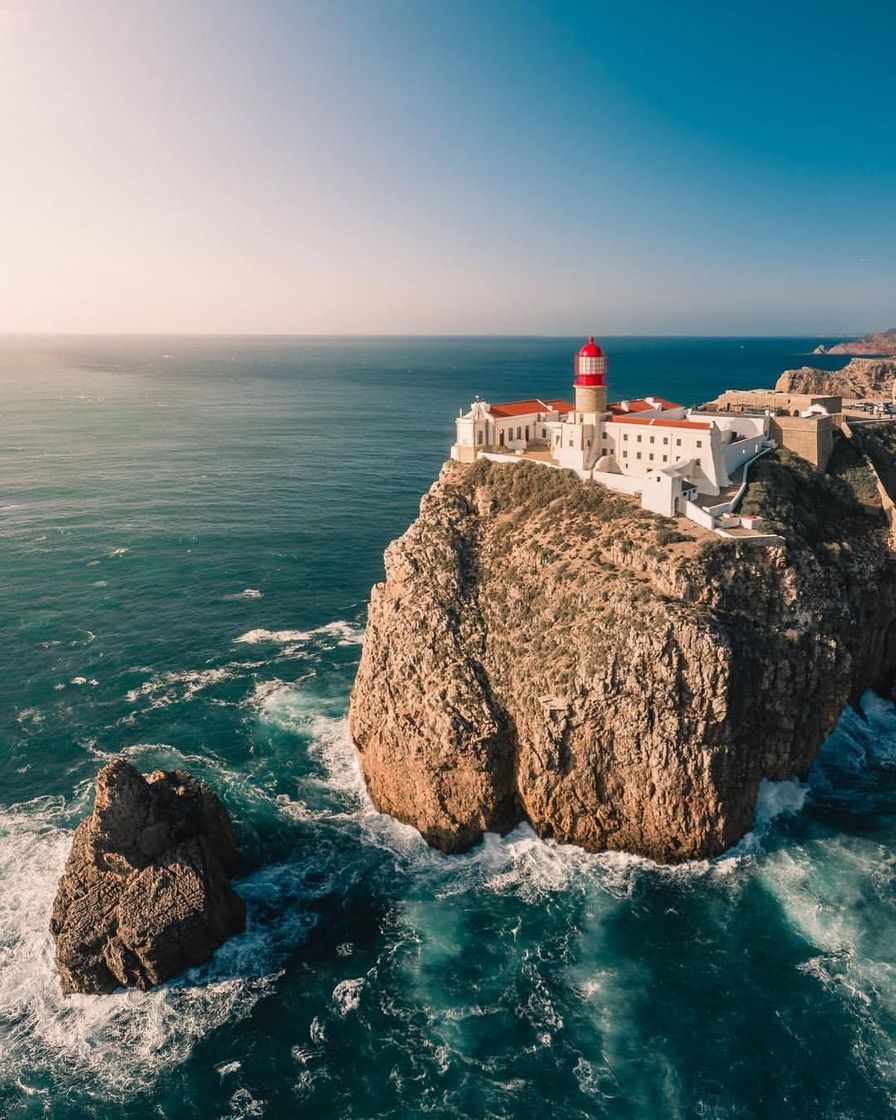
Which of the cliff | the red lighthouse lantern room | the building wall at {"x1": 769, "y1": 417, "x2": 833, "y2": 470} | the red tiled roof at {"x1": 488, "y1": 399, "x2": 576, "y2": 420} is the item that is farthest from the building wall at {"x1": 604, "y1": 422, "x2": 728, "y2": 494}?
the cliff

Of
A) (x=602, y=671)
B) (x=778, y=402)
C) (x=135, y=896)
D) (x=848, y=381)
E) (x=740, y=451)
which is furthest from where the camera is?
(x=848, y=381)

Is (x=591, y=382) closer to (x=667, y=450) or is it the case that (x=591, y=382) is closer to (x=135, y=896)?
(x=667, y=450)

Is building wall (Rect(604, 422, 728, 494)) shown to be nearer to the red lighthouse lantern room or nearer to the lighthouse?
the lighthouse

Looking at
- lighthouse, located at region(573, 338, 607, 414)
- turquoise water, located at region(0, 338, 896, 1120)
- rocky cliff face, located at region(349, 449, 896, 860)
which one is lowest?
turquoise water, located at region(0, 338, 896, 1120)

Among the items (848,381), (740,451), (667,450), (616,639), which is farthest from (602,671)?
(848,381)

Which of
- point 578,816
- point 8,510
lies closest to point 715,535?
point 578,816

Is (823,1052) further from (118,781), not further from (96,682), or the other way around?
(96,682)

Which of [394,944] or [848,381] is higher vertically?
[848,381]

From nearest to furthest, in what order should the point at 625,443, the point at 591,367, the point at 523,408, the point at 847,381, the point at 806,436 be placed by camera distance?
1. the point at 591,367
2. the point at 625,443
3. the point at 806,436
4. the point at 523,408
5. the point at 847,381
